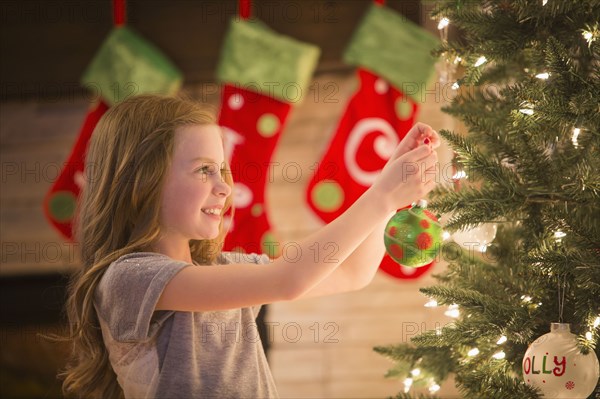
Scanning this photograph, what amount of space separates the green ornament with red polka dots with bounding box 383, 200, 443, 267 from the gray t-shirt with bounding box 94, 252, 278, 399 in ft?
1.14

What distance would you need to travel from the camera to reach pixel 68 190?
2.82 meters

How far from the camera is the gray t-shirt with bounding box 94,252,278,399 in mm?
1382

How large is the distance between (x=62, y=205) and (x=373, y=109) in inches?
44.2

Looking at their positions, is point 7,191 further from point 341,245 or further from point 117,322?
point 341,245

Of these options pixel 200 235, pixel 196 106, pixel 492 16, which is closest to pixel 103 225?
pixel 200 235

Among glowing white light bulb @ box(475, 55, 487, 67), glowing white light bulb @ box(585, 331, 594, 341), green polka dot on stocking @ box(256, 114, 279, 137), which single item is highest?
green polka dot on stocking @ box(256, 114, 279, 137)

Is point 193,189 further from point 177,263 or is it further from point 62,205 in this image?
point 62,205

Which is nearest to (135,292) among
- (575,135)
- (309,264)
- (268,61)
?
(309,264)

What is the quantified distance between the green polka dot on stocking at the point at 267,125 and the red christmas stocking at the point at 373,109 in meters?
0.21

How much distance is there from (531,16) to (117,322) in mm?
897

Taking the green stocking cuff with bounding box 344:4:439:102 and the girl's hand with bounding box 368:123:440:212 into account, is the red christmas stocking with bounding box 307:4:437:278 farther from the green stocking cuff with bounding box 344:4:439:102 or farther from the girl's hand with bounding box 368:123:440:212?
the girl's hand with bounding box 368:123:440:212

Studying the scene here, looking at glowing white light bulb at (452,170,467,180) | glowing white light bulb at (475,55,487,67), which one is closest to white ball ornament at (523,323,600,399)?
glowing white light bulb at (452,170,467,180)

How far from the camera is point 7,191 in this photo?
3.13m

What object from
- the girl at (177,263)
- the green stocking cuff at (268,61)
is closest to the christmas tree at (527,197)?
the girl at (177,263)
